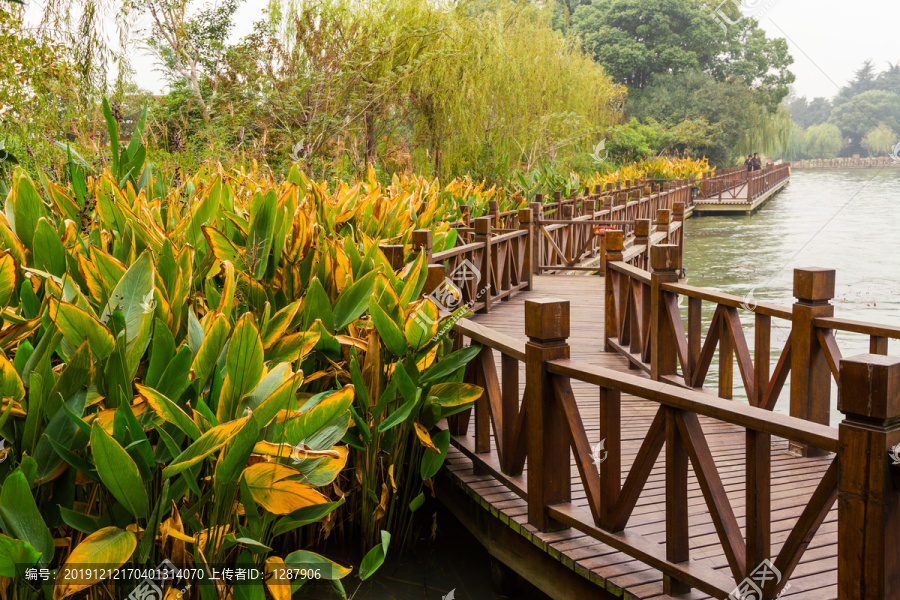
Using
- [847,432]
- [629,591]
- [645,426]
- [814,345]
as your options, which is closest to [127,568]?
[629,591]

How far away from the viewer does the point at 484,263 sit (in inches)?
270

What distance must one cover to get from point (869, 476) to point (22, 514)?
6.45ft

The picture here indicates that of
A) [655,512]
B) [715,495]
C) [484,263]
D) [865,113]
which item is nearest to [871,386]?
[715,495]

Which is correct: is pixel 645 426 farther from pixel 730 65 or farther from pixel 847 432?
pixel 730 65

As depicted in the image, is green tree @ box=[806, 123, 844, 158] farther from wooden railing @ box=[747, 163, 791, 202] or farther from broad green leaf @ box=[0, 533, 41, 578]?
broad green leaf @ box=[0, 533, 41, 578]

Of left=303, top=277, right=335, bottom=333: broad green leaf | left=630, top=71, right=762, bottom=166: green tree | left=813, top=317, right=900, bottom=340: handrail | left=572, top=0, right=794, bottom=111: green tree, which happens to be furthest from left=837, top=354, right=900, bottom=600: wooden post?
left=572, top=0, right=794, bottom=111: green tree

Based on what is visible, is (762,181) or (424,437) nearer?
(424,437)

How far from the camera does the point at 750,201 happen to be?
89.7 feet

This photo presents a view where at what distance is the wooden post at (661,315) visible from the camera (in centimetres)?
422

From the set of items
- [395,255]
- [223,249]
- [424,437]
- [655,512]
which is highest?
[223,249]

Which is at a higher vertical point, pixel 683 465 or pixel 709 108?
pixel 709 108

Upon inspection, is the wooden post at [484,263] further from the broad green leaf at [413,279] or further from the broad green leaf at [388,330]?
the broad green leaf at [388,330]

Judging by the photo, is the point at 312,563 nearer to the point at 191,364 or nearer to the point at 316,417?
the point at 316,417

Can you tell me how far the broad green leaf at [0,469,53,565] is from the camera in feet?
5.66
